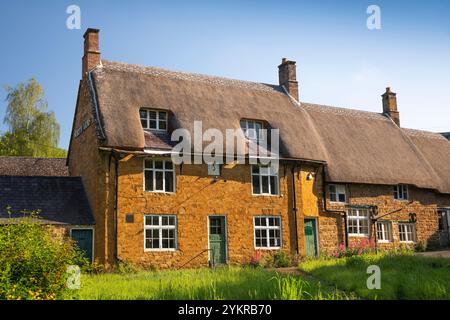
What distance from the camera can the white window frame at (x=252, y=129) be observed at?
2317 centimetres

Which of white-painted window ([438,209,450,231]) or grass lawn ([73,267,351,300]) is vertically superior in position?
white-painted window ([438,209,450,231])

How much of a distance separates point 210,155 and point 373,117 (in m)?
13.7

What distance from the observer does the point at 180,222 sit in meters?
20.2

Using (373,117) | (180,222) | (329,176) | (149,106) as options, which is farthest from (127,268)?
(373,117)

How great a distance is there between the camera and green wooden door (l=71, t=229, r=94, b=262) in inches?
758

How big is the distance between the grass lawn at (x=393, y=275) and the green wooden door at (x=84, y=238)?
7821mm

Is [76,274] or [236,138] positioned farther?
[236,138]

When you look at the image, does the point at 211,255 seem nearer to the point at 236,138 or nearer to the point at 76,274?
the point at 236,138

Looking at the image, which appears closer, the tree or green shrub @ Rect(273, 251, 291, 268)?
green shrub @ Rect(273, 251, 291, 268)

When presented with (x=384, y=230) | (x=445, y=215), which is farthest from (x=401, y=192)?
(x=445, y=215)

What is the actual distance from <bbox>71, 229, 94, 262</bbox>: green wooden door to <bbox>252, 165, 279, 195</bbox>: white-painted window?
7015 mm

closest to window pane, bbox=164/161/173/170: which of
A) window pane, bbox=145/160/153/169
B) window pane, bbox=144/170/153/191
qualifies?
window pane, bbox=145/160/153/169

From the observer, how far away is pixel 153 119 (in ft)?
70.2

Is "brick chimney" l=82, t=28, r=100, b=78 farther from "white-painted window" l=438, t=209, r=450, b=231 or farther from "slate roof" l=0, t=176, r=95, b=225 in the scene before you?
"white-painted window" l=438, t=209, r=450, b=231
